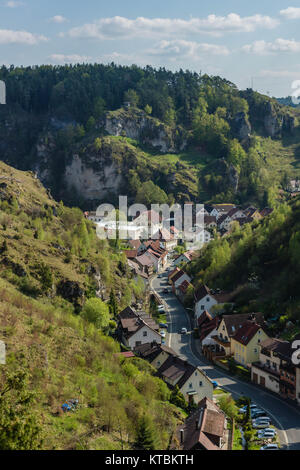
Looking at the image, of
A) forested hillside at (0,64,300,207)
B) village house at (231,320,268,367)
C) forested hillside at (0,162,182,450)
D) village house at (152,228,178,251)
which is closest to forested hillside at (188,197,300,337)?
village house at (231,320,268,367)

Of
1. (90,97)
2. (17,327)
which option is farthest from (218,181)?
(17,327)

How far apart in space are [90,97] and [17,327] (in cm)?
11300

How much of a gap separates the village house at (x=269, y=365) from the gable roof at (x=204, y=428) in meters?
7.68

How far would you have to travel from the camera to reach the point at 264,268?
47.1 m

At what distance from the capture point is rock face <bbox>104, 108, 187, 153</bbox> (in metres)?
115

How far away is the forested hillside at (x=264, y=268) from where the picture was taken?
135 feet

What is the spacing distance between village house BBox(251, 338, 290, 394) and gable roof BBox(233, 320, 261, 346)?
1132mm

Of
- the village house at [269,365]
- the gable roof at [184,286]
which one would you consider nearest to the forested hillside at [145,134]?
the gable roof at [184,286]

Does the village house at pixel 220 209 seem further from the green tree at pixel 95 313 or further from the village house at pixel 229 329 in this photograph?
the green tree at pixel 95 313

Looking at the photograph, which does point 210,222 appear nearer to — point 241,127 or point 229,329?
point 241,127

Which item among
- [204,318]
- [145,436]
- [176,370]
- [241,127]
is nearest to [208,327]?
[204,318]

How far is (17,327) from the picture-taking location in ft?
76.2

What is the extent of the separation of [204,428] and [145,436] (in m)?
5.02

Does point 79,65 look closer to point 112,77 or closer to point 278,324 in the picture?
point 112,77
